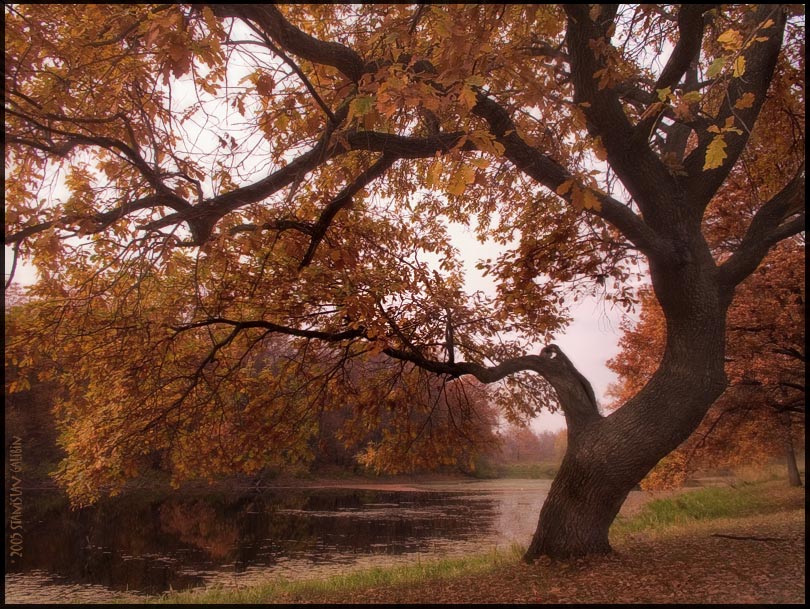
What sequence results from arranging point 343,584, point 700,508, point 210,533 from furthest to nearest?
1. point 210,533
2. point 700,508
3. point 343,584

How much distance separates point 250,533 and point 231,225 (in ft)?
42.3

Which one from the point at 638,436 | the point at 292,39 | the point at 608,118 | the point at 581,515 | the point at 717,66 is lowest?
the point at 581,515

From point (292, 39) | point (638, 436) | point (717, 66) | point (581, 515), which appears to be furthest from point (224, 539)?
point (717, 66)

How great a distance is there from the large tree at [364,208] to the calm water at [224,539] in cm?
445

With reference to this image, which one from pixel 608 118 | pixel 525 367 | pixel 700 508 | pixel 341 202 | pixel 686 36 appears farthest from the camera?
pixel 700 508

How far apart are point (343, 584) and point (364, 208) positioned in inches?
224

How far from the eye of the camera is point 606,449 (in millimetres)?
6434

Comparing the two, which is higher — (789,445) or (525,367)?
(525,367)

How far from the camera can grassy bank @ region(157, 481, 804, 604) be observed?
7051 mm

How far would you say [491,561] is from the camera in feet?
28.6

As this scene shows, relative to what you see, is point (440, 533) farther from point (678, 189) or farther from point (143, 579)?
point (678, 189)

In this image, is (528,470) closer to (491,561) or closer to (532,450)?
(532,450)

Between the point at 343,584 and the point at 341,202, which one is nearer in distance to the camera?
the point at 341,202

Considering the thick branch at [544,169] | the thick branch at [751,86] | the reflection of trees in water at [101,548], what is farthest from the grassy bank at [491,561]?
the thick branch at [751,86]
